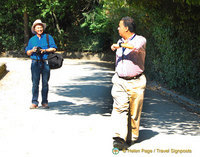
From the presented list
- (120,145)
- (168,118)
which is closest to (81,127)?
(120,145)

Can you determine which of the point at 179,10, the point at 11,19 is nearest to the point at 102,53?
the point at 11,19

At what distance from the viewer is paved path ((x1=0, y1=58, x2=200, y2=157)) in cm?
595

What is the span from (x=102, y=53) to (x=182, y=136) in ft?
82.9

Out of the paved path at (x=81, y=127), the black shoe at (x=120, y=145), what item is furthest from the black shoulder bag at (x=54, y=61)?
the black shoe at (x=120, y=145)

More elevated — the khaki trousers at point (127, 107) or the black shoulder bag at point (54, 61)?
the black shoulder bag at point (54, 61)

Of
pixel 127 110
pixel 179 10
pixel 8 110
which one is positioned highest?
pixel 179 10

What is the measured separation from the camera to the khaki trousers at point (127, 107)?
605 cm

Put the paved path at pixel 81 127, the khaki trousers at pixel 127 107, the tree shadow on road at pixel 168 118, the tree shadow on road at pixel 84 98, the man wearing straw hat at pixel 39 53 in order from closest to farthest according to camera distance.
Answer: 1. the paved path at pixel 81 127
2. the khaki trousers at pixel 127 107
3. the tree shadow on road at pixel 168 118
4. the man wearing straw hat at pixel 39 53
5. the tree shadow on road at pixel 84 98

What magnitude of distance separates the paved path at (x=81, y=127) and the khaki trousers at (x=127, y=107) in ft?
0.80

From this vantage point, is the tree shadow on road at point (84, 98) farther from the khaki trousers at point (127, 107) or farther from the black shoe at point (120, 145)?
the black shoe at point (120, 145)

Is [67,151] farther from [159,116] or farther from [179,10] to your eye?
[179,10]

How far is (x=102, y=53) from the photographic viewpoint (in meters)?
32.1

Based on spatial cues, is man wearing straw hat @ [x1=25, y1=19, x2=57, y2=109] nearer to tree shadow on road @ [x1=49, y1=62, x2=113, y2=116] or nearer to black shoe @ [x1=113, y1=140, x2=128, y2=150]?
tree shadow on road @ [x1=49, y1=62, x2=113, y2=116]

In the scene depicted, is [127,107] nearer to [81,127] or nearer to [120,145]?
[120,145]
